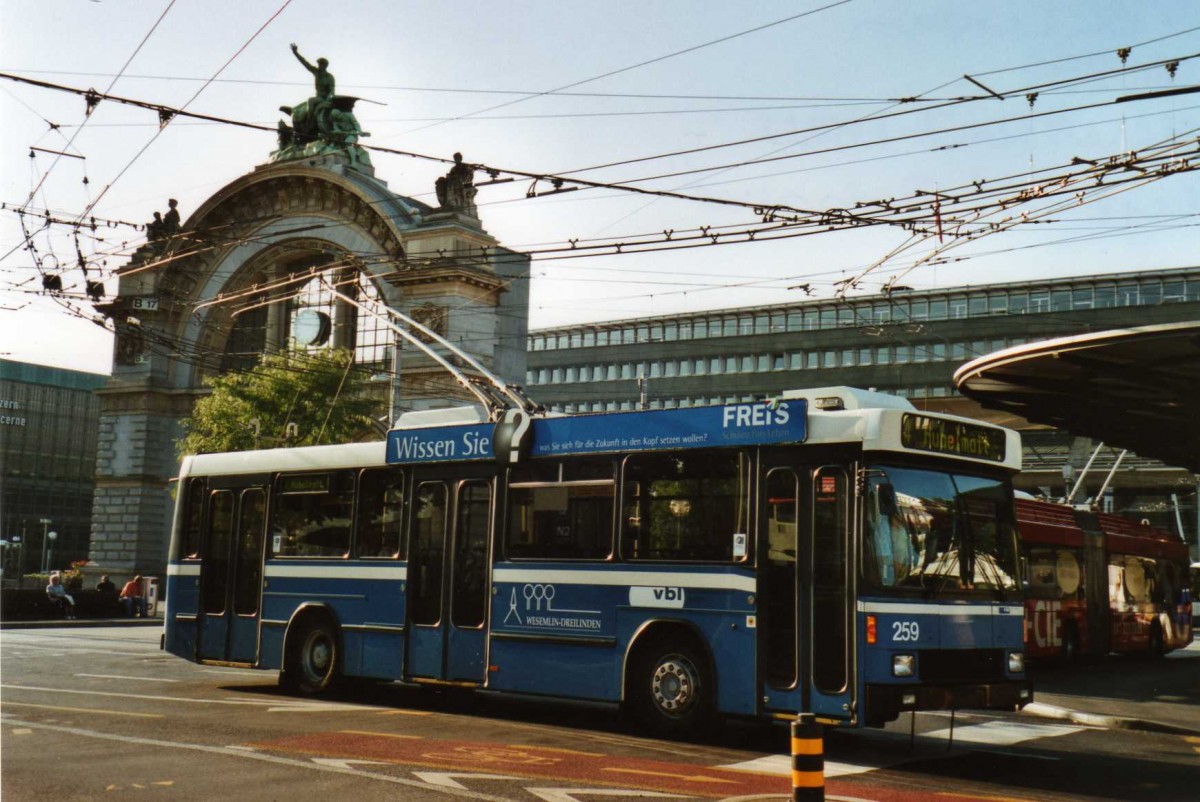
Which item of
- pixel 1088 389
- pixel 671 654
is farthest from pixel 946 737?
pixel 1088 389

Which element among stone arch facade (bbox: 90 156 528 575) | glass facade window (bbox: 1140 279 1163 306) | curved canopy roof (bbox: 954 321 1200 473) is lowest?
curved canopy roof (bbox: 954 321 1200 473)

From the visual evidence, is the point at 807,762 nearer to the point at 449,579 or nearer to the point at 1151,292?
the point at 449,579

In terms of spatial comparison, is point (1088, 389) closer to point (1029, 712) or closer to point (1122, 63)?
point (1029, 712)

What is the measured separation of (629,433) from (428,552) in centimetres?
296

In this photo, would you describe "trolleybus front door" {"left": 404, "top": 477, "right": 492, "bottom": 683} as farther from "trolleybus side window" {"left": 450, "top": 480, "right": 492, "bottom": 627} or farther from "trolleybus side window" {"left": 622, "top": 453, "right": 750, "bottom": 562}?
"trolleybus side window" {"left": 622, "top": 453, "right": 750, "bottom": 562}

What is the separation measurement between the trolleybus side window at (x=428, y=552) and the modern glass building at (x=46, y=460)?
74.2 m

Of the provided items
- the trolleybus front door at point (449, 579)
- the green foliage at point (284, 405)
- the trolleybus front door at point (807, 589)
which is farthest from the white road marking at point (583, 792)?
the green foliage at point (284, 405)

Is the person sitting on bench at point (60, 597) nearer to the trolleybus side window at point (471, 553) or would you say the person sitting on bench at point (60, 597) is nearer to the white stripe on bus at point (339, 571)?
the white stripe on bus at point (339, 571)

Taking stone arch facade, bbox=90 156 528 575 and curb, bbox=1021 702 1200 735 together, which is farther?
stone arch facade, bbox=90 156 528 575

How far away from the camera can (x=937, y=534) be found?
11.0m

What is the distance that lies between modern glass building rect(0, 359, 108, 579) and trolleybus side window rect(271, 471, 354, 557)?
236 ft

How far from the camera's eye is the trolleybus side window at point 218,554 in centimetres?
1639

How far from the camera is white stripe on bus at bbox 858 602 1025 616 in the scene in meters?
10.5

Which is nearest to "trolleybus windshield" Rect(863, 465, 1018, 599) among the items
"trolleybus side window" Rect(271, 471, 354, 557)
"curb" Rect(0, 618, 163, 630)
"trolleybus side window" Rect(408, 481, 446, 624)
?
"trolleybus side window" Rect(408, 481, 446, 624)
